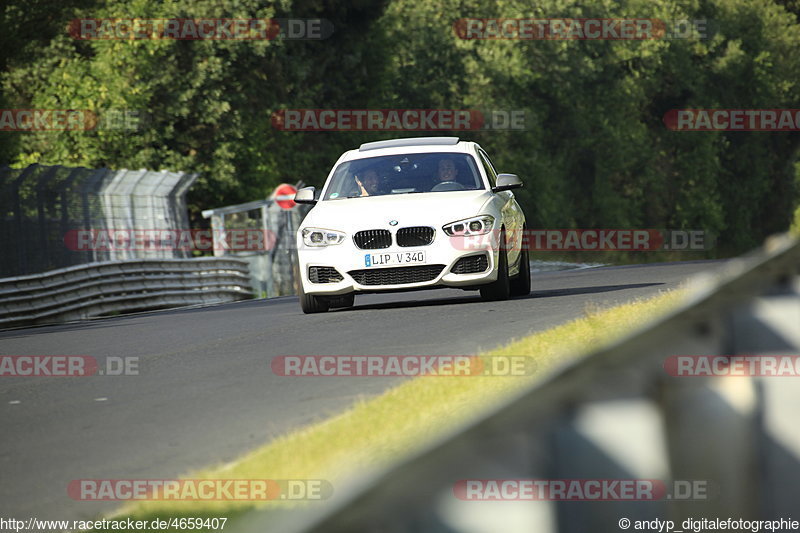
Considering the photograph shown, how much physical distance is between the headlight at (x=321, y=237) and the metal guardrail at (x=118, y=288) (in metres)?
5.93

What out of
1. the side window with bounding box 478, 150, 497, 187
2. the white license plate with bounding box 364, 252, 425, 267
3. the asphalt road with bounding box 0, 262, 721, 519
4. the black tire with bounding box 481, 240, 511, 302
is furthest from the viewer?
the side window with bounding box 478, 150, 497, 187

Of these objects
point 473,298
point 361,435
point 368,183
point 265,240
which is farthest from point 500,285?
point 265,240

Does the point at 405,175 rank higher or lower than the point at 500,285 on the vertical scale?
higher

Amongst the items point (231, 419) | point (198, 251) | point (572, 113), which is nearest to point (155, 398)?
point (231, 419)

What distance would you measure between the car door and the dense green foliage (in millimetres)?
19814

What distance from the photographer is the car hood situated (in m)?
14.3

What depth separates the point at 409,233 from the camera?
47.0 feet
